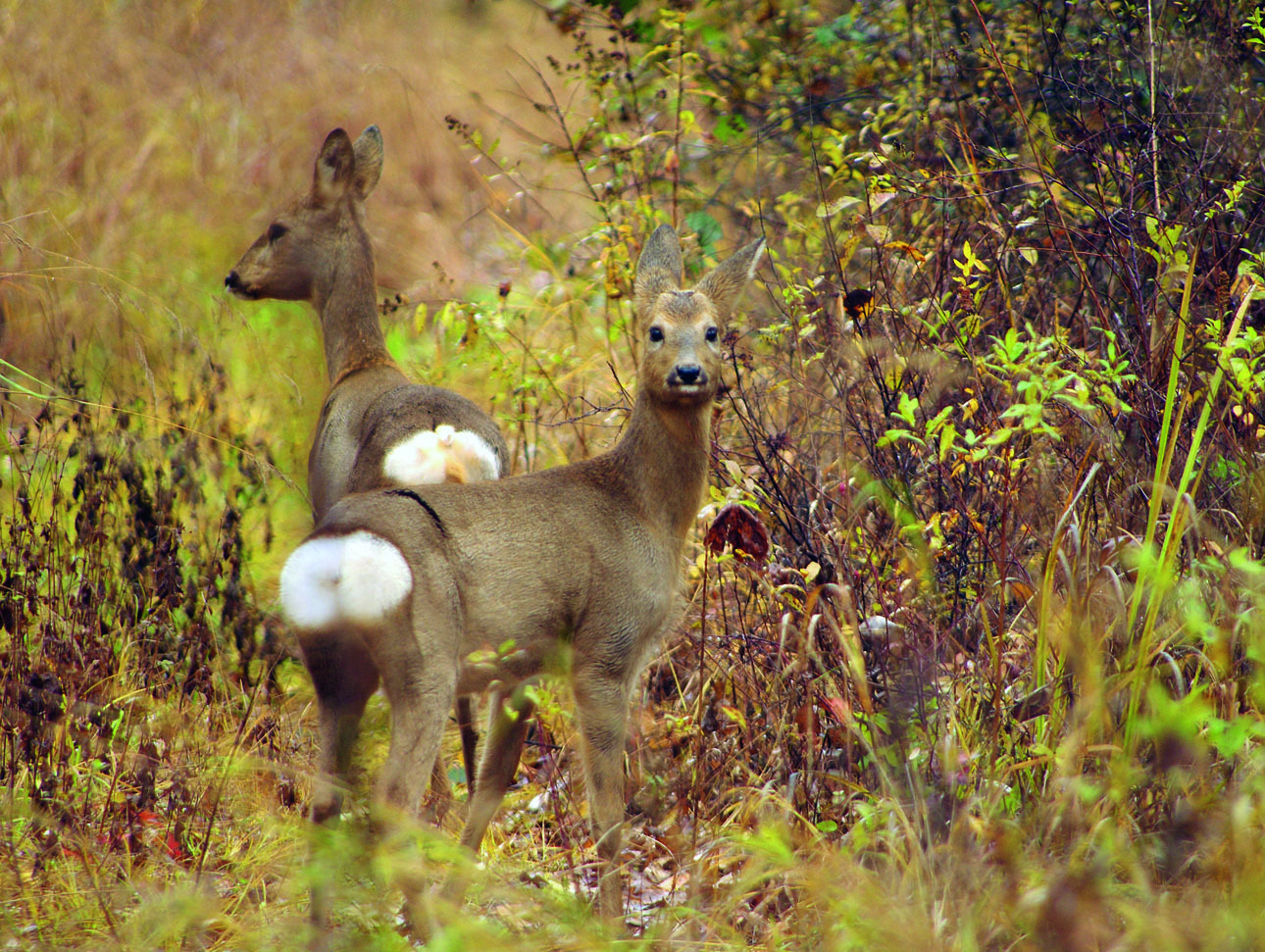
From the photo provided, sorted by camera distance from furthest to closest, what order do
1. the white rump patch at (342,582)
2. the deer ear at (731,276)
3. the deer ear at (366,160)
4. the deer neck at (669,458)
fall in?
the deer ear at (366,160) < the deer ear at (731,276) < the deer neck at (669,458) < the white rump patch at (342,582)

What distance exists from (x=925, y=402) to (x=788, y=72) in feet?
11.9

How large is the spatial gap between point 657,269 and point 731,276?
0.97 ft

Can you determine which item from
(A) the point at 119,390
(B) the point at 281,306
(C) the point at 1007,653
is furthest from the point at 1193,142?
(B) the point at 281,306

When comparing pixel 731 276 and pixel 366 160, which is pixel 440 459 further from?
pixel 366 160

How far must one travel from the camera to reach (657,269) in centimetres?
452

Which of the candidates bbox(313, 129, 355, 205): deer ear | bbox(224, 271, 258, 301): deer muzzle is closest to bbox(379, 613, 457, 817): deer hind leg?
bbox(224, 271, 258, 301): deer muzzle

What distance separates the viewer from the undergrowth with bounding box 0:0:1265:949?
2881 millimetres

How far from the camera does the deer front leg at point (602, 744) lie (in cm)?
381

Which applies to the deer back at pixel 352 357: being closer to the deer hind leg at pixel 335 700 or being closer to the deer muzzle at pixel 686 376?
the deer muzzle at pixel 686 376

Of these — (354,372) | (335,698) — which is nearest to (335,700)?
(335,698)

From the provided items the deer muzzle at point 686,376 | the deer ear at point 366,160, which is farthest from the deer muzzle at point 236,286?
the deer muzzle at point 686,376

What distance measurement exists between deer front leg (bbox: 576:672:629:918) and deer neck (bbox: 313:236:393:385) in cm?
231

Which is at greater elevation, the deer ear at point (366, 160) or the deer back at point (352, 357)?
the deer ear at point (366, 160)

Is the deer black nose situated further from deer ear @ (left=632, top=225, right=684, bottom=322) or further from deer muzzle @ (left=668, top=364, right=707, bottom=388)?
deer ear @ (left=632, top=225, right=684, bottom=322)
